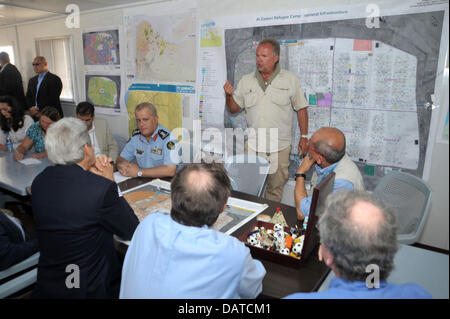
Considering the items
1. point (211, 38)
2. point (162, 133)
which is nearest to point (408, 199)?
point (162, 133)

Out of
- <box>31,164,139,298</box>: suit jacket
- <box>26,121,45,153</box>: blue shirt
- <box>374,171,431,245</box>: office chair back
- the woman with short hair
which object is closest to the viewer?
<box>31,164,139,298</box>: suit jacket

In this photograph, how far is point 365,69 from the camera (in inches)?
100

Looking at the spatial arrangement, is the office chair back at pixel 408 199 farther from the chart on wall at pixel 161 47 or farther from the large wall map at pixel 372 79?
the chart on wall at pixel 161 47

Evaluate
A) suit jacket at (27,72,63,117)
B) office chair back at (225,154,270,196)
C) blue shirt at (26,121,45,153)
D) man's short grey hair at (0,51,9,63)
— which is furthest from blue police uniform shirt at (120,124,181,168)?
man's short grey hair at (0,51,9,63)

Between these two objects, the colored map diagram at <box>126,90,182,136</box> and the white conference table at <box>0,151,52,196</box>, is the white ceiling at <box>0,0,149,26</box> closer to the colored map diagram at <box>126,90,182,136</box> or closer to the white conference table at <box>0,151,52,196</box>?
the colored map diagram at <box>126,90,182,136</box>

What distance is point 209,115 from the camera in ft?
11.9

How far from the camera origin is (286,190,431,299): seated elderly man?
79cm

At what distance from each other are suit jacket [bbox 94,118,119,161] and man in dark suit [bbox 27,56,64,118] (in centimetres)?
172

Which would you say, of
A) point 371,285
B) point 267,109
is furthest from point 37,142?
point 371,285

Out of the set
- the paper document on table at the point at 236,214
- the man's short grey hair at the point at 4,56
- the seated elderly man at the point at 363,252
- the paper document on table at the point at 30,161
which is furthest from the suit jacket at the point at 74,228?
the man's short grey hair at the point at 4,56
